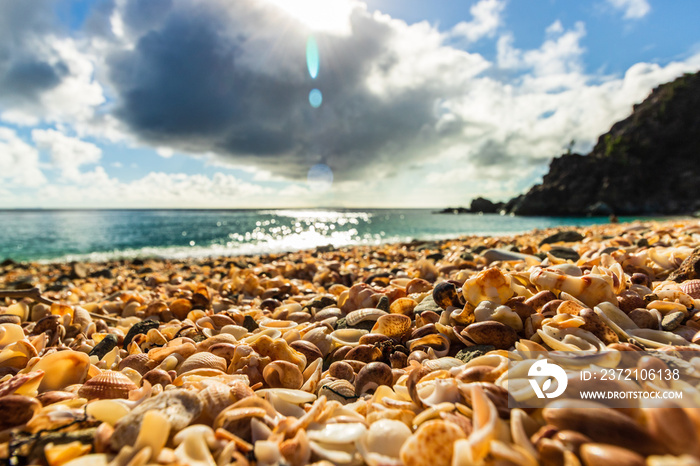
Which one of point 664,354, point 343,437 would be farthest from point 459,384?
point 664,354

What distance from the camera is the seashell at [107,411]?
1146 millimetres

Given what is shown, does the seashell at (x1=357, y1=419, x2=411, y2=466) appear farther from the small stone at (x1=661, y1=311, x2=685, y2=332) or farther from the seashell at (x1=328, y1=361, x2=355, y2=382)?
the small stone at (x1=661, y1=311, x2=685, y2=332)

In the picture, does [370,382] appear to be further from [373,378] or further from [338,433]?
[338,433]

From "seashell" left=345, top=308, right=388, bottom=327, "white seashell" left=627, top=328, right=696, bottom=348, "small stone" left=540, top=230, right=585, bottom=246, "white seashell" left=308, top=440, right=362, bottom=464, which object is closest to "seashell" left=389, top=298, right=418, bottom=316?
"seashell" left=345, top=308, right=388, bottom=327

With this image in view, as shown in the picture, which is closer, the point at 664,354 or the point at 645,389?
the point at 645,389

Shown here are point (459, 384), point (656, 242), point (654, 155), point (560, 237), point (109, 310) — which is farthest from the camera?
point (654, 155)

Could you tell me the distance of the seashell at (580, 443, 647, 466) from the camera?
0.77 meters

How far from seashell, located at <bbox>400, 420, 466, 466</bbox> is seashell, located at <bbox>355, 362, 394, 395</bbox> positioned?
533 millimetres

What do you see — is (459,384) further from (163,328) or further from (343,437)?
(163,328)

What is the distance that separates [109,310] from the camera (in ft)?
11.3

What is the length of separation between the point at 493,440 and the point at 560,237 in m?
8.52

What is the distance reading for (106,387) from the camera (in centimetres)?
139

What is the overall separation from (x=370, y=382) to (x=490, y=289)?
93 cm

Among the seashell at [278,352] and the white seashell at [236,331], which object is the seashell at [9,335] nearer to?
the white seashell at [236,331]
